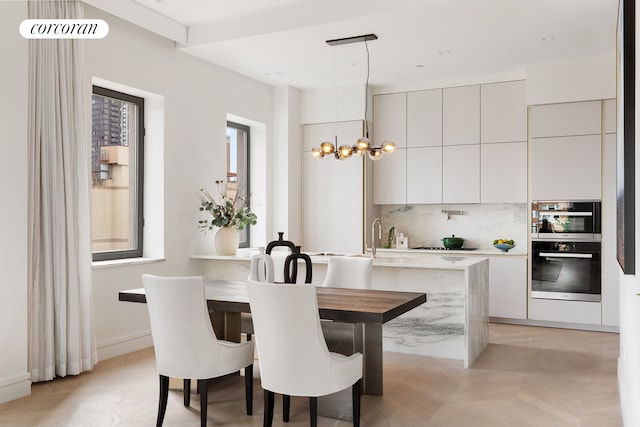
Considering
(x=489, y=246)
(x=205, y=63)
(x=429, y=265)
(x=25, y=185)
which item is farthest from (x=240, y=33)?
(x=489, y=246)

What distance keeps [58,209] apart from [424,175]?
13.9 feet

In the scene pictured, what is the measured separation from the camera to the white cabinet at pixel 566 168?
226 inches

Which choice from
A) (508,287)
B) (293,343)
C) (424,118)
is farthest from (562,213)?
(293,343)

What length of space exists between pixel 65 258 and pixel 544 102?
16.1ft

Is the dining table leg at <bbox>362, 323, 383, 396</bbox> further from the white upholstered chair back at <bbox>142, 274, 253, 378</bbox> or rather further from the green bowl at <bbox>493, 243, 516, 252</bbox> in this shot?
the green bowl at <bbox>493, 243, 516, 252</bbox>

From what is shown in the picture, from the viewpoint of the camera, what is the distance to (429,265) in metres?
4.46

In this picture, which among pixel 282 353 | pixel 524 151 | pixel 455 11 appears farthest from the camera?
pixel 524 151

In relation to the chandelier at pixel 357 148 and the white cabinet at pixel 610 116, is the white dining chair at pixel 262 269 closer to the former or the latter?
the chandelier at pixel 357 148

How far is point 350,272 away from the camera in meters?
4.28

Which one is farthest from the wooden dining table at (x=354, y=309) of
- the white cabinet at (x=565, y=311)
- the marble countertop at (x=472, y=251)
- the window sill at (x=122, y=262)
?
the white cabinet at (x=565, y=311)

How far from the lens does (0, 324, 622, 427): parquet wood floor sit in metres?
3.25

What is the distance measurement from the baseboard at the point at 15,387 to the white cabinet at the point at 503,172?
16.1 feet

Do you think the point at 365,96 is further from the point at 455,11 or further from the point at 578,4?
the point at 578,4

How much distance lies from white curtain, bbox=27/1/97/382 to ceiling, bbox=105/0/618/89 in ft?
3.10
